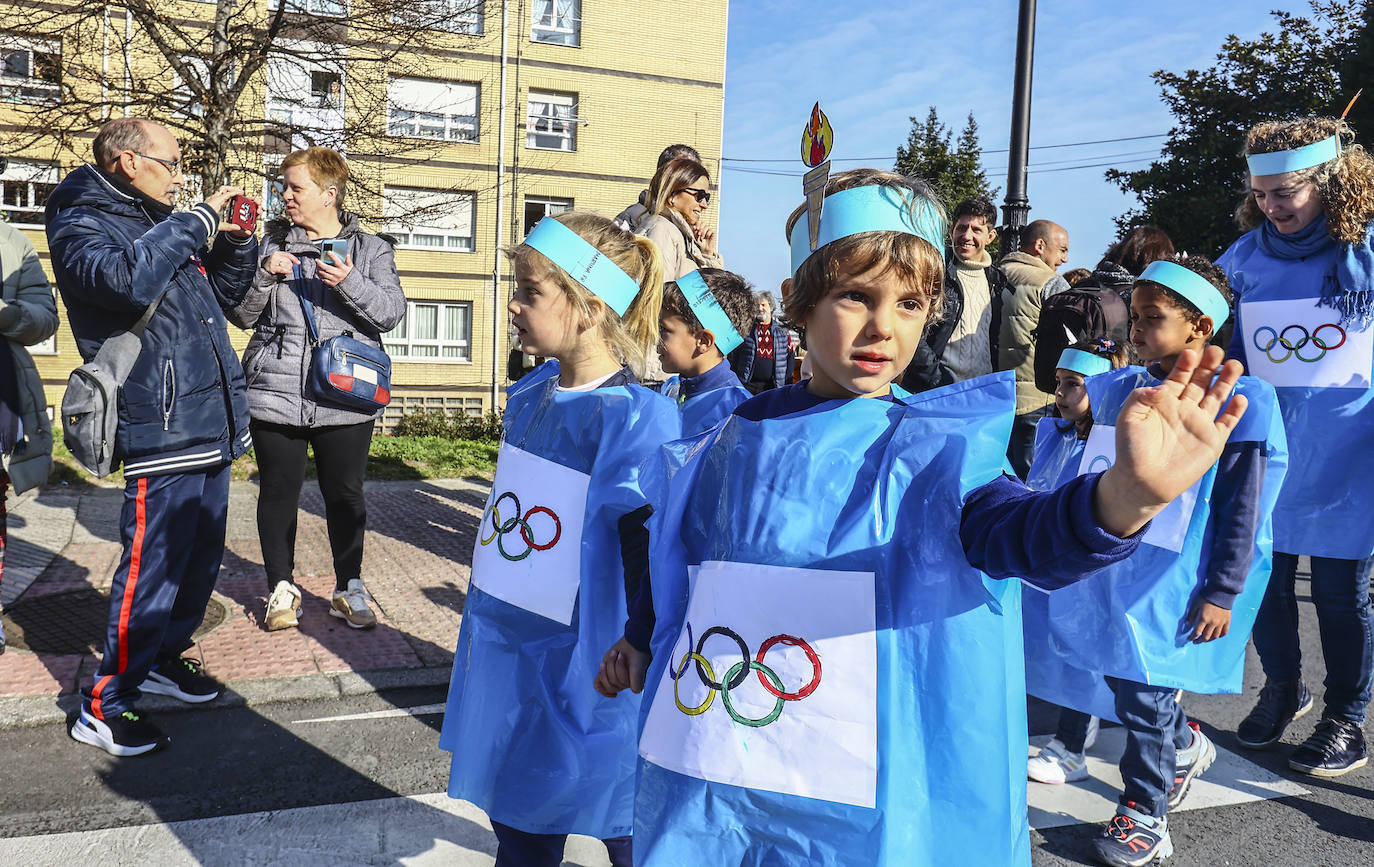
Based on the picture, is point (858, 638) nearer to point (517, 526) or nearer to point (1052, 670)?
point (517, 526)

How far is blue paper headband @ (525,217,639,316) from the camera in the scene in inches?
99.9

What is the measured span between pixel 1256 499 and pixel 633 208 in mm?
3084

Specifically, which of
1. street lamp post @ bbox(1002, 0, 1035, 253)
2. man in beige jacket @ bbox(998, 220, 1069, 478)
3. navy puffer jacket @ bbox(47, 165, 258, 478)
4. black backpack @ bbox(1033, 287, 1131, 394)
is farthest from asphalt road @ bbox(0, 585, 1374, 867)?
street lamp post @ bbox(1002, 0, 1035, 253)

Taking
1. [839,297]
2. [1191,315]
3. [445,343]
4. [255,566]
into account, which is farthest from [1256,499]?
[445,343]

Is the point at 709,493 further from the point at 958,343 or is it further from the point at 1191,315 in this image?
the point at 958,343

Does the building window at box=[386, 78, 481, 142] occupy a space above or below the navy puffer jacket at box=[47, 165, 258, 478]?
above

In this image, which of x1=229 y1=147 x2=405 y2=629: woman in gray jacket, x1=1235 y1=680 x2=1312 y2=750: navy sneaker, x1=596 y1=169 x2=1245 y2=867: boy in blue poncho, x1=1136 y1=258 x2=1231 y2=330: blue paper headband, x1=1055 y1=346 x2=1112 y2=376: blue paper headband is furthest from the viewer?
x1=229 y1=147 x2=405 y2=629: woman in gray jacket

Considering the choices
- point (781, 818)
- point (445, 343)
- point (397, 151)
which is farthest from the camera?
point (445, 343)

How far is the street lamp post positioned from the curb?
5.12 metres

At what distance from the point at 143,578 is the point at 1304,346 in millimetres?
4160

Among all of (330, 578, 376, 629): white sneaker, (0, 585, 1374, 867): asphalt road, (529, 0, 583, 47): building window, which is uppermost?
(529, 0, 583, 47): building window

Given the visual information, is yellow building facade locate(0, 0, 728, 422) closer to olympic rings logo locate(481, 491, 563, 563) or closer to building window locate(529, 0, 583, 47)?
building window locate(529, 0, 583, 47)

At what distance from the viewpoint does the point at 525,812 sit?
2162 millimetres

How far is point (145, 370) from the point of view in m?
3.50
